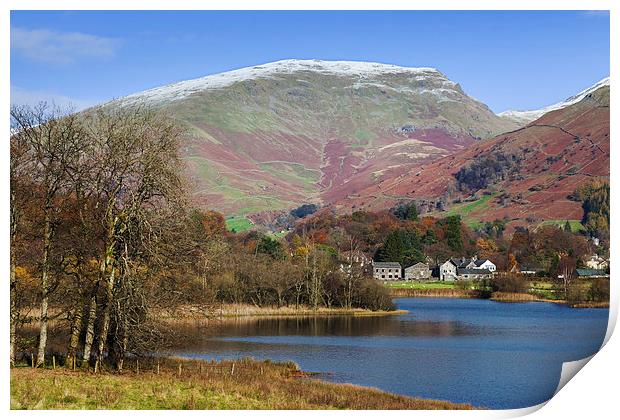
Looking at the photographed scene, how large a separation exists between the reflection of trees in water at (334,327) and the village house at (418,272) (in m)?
43.4

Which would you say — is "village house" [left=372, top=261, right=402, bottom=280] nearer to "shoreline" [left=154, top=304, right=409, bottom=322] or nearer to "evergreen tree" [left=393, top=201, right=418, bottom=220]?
"evergreen tree" [left=393, top=201, right=418, bottom=220]

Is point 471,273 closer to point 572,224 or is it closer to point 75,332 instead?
point 572,224

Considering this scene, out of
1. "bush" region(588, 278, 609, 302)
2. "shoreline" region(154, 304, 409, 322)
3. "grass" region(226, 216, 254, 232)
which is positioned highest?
"grass" region(226, 216, 254, 232)

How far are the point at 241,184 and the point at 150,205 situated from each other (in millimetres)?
137101

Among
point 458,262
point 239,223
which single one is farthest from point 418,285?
point 239,223

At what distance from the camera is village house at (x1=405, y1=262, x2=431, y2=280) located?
295 ft

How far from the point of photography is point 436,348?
3162 cm

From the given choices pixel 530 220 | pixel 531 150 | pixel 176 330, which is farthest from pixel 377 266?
pixel 531 150

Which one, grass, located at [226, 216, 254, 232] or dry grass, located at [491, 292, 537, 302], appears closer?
dry grass, located at [491, 292, 537, 302]

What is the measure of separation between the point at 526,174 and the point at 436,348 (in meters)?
137

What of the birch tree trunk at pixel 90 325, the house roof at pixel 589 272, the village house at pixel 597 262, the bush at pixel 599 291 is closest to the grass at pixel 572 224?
the village house at pixel 597 262

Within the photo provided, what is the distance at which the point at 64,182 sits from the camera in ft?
62.0

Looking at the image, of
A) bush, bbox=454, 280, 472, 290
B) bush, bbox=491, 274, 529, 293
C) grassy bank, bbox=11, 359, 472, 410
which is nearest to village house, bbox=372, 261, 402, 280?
bush, bbox=454, 280, 472, 290

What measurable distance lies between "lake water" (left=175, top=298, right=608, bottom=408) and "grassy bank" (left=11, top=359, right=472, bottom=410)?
243 centimetres
